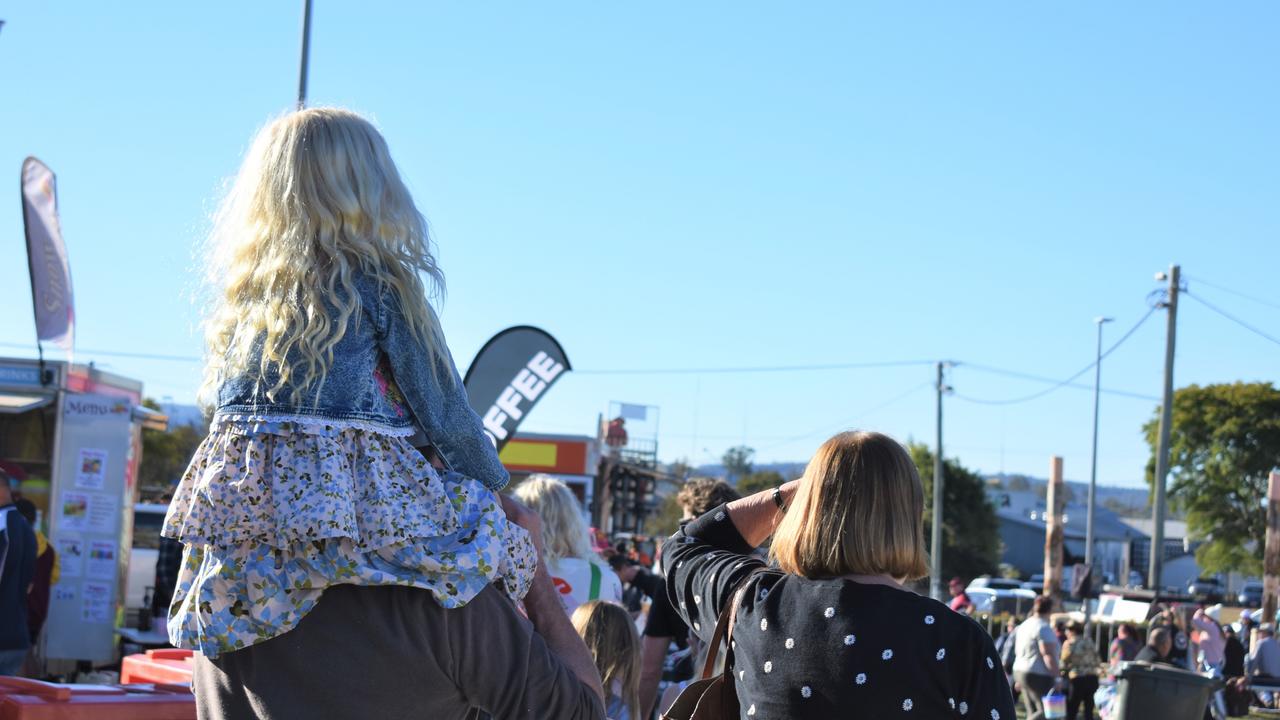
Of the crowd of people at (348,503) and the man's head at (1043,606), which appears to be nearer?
the crowd of people at (348,503)

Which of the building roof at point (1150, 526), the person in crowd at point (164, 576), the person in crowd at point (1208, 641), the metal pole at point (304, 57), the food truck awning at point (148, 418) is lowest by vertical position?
the building roof at point (1150, 526)

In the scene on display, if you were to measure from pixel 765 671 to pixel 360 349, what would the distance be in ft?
3.49

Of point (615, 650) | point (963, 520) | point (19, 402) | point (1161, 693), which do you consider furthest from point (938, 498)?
point (615, 650)

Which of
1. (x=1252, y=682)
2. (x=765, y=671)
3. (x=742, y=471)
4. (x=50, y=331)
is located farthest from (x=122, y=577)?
(x=742, y=471)

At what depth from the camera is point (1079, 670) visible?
14859mm

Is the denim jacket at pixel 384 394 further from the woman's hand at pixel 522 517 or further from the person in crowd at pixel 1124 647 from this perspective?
the person in crowd at pixel 1124 647

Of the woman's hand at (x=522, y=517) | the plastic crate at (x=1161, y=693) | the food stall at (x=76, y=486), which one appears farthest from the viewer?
the plastic crate at (x=1161, y=693)

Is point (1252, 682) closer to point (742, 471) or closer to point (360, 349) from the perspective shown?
point (360, 349)

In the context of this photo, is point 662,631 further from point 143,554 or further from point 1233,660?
point 1233,660

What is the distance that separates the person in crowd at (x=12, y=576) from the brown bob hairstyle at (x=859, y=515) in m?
6.78

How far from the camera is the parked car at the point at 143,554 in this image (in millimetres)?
14914

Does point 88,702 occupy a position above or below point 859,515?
below

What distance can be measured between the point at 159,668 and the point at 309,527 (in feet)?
7.52

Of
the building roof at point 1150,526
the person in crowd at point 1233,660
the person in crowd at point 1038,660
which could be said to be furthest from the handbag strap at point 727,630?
the building roof at point 1150,526
